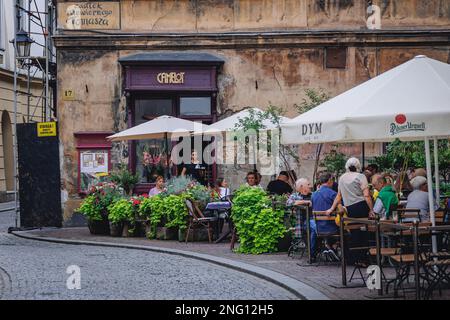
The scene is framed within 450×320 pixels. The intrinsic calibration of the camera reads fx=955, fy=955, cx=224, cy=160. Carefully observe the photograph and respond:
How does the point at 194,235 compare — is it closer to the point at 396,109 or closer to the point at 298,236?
the point at 298,236

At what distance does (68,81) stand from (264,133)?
602cm

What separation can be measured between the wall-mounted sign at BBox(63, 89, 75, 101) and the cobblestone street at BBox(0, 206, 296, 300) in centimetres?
715

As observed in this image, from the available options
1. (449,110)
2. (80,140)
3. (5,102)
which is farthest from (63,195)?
(5,102)

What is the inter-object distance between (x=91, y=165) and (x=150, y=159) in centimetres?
153

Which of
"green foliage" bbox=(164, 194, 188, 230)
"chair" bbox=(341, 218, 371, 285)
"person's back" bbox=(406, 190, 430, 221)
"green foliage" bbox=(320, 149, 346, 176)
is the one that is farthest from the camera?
"green foliage" bbox=(320, 149, 346, 176)

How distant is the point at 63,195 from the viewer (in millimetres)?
24453

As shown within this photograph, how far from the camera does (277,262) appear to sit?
14.9 meters

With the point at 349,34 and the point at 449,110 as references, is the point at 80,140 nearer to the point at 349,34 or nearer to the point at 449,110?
the point at 349,34

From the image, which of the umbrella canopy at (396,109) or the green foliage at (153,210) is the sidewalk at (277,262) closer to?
the green foliage at (153,210)

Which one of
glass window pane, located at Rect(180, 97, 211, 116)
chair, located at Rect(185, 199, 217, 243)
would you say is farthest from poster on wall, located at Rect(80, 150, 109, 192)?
chair, located at Rect(185, 199, 217, 243)

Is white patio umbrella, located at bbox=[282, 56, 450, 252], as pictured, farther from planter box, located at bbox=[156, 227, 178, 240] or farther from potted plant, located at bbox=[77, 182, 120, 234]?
potted plant, located at bbox=[77, 182, 120, 234]

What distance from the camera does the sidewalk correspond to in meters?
11.2

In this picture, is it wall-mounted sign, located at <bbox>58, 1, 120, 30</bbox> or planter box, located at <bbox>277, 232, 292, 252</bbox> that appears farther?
wall-mounted sign, located at <bbox>58, 1, 120, 30</bbox>
